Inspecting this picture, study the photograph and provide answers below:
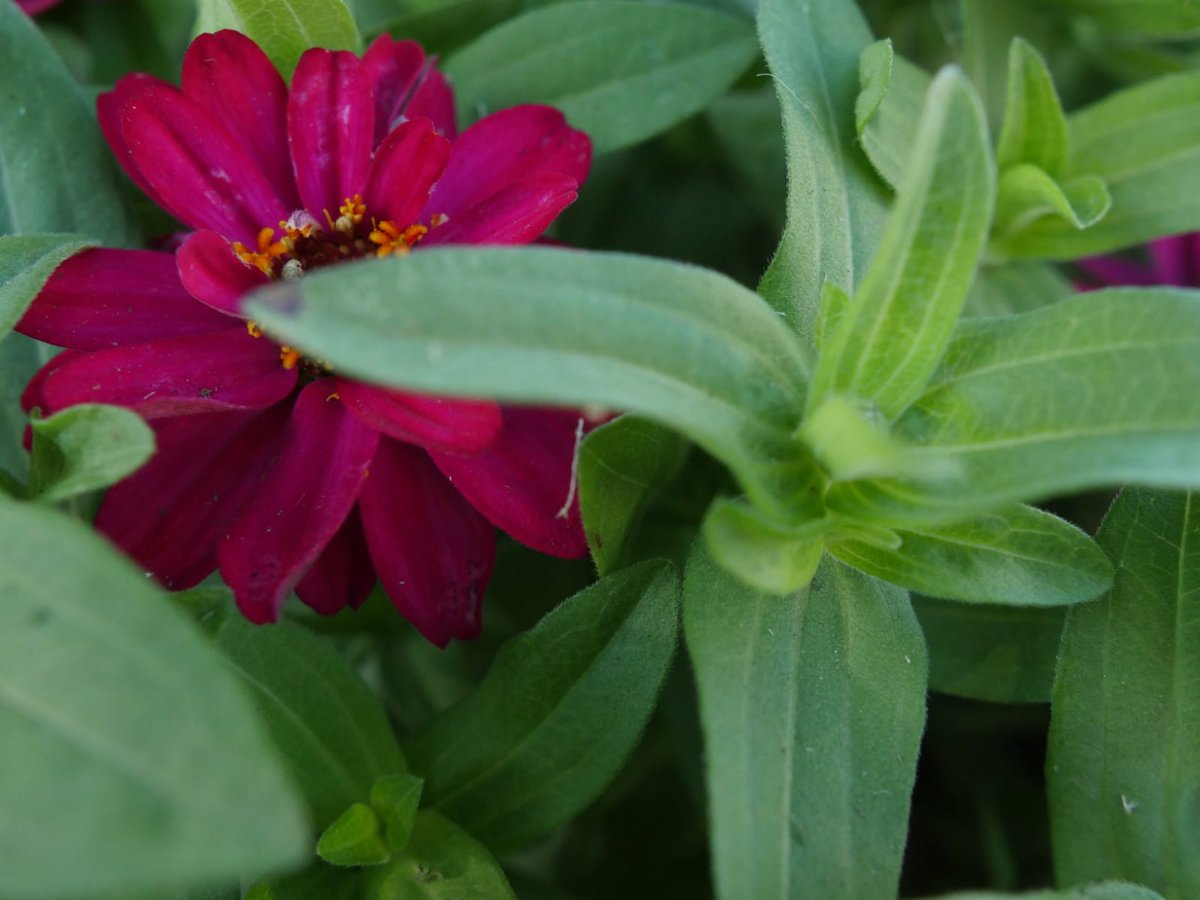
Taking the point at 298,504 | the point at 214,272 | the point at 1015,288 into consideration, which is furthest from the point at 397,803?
the point at 1015,288

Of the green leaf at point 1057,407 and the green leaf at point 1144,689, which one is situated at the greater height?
the green leaf at point 1057,407

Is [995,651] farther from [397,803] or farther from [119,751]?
[119,751]

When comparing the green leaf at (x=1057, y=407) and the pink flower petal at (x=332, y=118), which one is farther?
the pink flower petal at (x=332, y=118)

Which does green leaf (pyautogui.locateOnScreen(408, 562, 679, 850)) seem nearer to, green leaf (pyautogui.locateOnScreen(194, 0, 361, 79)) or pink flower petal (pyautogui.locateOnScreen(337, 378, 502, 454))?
pink flower petal (pyautogui.locateOnScreen(337, 378, 502, 454))

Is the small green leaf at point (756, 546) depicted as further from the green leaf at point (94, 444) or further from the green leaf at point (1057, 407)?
the green leaf at point (94, 444)

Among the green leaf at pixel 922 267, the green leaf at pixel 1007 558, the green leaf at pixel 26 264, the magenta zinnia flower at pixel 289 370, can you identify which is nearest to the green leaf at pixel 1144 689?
the green leaf at pixel 1007 558

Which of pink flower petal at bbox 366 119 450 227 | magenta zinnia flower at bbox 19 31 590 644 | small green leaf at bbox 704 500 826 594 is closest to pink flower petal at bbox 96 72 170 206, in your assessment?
magenta zinnia flower at bbox 19 31 590 644
